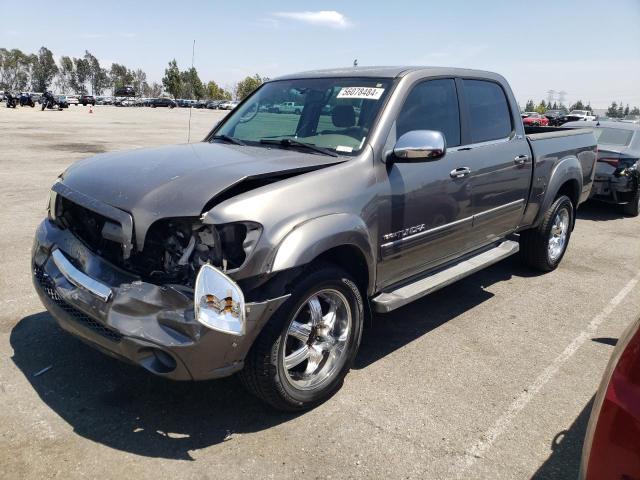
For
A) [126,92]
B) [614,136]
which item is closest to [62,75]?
[126,92]

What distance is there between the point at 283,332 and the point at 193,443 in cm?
76

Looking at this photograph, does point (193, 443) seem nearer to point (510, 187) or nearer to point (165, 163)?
point (165, 163)

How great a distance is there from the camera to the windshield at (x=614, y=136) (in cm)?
957

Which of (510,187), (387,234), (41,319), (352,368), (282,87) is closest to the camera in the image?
(387,234)

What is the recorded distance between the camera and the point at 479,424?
310cm

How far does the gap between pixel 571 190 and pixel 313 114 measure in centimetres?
365

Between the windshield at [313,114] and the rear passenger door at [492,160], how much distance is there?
970 millimetres

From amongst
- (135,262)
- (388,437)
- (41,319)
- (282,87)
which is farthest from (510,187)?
(41,319)

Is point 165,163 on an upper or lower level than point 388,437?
upper

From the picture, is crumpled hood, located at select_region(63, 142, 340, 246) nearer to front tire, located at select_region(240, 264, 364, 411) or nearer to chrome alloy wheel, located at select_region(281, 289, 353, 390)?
front tire, located at select_region(240, 264, 364, 411)

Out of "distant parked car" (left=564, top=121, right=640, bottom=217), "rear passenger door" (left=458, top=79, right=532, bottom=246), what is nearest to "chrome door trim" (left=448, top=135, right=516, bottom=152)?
"rear passenger door" (left=458, top=79, right=532, bottom=246)

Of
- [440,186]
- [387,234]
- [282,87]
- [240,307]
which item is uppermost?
[282,87]

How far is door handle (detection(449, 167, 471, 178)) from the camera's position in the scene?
13.1ft

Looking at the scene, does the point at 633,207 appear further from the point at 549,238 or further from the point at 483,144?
the point at 483,144
